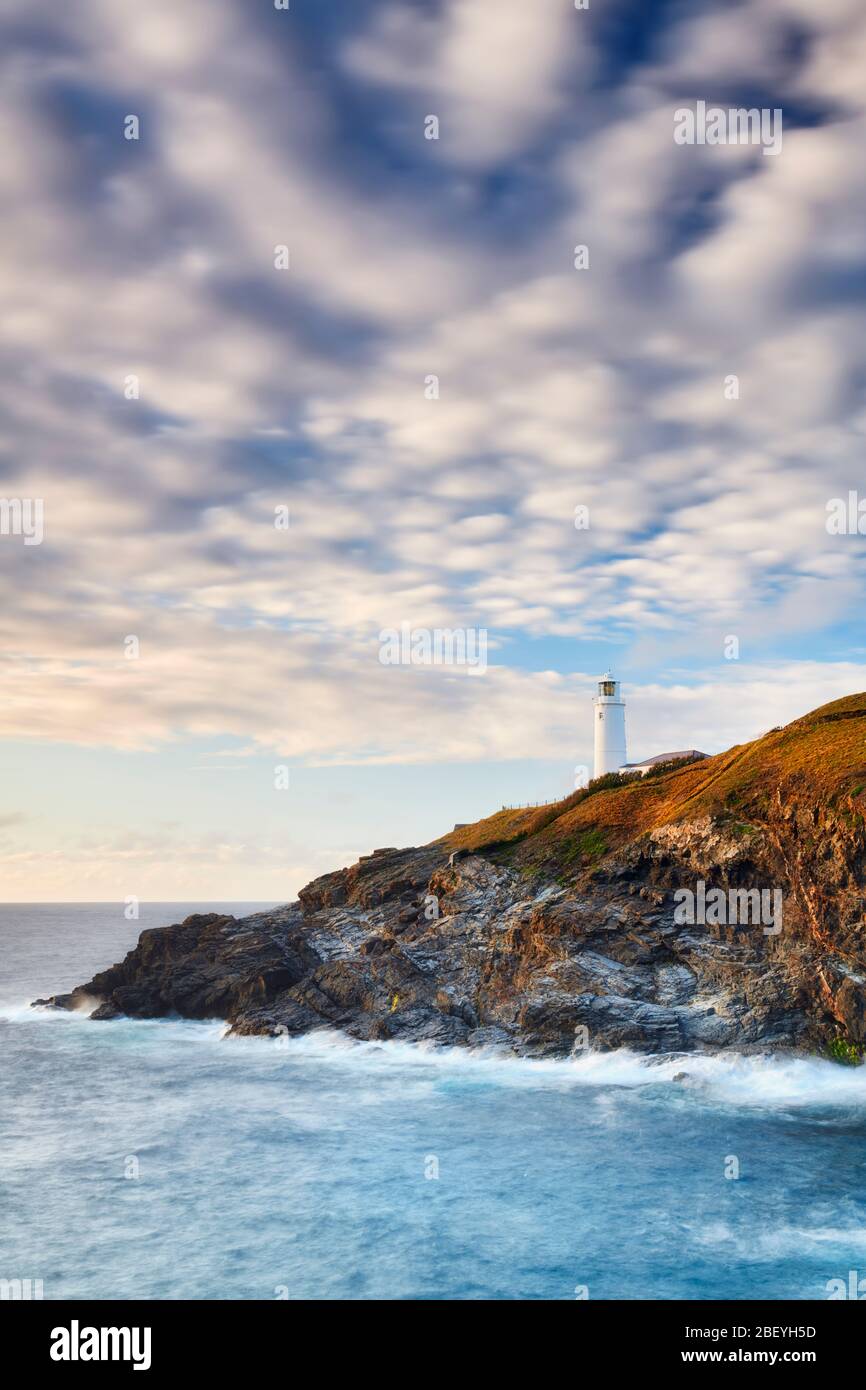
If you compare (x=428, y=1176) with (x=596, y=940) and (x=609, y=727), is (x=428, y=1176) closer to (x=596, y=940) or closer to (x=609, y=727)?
(x=596, y=940)

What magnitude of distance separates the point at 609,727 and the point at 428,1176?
65894 mm

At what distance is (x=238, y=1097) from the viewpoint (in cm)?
4666

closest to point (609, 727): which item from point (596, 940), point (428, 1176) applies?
point (596, 940)

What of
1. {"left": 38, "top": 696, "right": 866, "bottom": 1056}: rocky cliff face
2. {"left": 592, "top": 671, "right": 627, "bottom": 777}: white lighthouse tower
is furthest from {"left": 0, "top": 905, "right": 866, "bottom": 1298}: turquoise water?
{"left": 592, "top": 671, "right": 627, "bottom": 777}: white lighthouse tower

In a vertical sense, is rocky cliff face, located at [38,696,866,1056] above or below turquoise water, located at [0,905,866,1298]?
above

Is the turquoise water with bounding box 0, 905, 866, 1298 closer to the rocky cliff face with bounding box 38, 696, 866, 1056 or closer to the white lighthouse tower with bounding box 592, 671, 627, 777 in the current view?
the rocky cliff face with bounding box 38, 696, 866, 1056

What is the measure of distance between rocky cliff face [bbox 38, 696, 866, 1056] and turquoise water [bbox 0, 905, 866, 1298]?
346cm

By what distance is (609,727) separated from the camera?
314 feet

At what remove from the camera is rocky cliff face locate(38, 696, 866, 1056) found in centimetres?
5103

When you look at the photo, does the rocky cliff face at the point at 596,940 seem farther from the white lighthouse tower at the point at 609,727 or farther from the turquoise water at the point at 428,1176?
the white lighthouse tower at the point at 609,727

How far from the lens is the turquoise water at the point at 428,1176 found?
26.6 meters

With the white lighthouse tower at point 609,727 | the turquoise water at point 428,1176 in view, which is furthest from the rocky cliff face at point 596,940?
the white lighthouse tower at point 609,727
